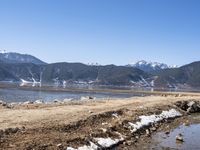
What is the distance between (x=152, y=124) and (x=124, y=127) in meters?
8.65

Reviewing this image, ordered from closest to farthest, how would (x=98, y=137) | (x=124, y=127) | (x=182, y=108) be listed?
(x=98, y=137) → (x=124, y=127) → (x=182, y=108)

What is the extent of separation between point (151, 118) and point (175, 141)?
11.9 metres

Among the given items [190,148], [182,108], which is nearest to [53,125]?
[190,148]

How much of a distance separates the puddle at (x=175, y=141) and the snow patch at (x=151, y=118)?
2.14 m

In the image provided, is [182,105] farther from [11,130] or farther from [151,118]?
[11,130]

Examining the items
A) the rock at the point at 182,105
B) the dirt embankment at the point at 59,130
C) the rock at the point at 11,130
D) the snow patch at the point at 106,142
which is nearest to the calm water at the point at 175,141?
the dirt embankment at the point at 59,130

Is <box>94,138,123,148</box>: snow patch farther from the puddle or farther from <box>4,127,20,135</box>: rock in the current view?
<box>4,127,20,135</box>: rock

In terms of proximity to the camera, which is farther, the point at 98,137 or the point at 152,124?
the point at 152,124

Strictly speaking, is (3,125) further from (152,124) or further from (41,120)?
(152,124)

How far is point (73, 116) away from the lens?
37.2 m

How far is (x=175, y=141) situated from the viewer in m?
35.1

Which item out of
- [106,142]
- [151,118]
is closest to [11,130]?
[106,142]

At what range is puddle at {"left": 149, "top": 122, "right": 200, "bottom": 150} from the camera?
32.3 metres

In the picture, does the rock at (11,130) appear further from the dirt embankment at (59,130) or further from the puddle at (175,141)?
the puddle at (175,141)
